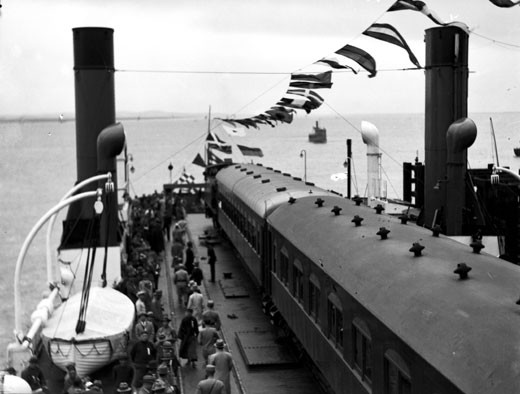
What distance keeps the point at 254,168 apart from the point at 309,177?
75.6 meters

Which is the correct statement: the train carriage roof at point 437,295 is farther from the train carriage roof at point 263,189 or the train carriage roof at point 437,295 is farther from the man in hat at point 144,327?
the train carriage roof at point 263,189

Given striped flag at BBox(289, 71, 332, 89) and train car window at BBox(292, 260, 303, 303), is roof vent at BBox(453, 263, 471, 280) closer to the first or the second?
train car window at BBox(292, 260, 303, 303)

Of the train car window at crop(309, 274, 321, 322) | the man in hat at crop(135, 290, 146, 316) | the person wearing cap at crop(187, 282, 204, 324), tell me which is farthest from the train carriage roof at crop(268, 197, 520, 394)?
the man in hat at crop(135, 290, 146, 316)

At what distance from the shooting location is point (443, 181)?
21.8 meters

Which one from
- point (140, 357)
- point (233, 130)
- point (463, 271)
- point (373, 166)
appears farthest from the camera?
point (233, 130)

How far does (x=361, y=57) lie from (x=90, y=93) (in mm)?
8249

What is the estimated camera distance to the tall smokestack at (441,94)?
23.0 meters

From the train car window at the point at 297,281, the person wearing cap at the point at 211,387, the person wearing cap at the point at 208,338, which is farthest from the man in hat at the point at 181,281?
the person wearing cap at the point at 211,387

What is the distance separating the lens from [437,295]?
8.49 meters

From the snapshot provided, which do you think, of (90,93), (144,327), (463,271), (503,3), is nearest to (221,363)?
(144,327)

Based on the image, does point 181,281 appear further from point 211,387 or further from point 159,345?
point 211,387

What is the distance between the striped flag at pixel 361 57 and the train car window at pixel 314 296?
568 cm

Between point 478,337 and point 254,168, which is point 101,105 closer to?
point 254,168

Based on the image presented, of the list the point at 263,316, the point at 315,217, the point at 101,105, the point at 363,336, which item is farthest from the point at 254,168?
the point at 363,336
